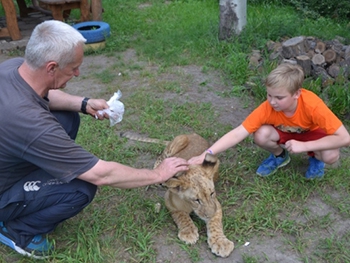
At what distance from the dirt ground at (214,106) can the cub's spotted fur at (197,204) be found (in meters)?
0.10

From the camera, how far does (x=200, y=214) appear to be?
10.9ft

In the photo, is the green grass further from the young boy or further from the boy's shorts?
the boy's shorts

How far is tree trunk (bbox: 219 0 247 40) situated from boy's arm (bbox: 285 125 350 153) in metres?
4.01

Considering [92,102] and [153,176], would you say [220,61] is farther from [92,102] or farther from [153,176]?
[153,176]

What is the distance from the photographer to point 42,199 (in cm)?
300

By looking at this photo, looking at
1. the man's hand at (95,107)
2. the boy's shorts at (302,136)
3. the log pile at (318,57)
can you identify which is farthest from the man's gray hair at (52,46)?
the log pile at (318,57)

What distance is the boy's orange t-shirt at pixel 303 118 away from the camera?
11.5ft

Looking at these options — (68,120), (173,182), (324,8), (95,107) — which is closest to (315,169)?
(173,182)

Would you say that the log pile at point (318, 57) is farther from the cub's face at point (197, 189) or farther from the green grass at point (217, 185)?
the cub's face at point (197, 189)

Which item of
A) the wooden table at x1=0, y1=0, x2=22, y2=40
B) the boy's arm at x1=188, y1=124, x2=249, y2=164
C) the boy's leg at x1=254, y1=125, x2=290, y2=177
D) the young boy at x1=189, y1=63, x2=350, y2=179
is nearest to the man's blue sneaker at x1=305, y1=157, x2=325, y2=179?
the young boy at x1=189, y1=63, x2=350, y2=179

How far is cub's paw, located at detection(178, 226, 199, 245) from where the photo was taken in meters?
3.32

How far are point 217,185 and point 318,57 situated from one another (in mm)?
2865

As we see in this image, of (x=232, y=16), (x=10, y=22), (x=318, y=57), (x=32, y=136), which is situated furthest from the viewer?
(x=10, y=22)

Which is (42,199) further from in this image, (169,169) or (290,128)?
(290,128)
